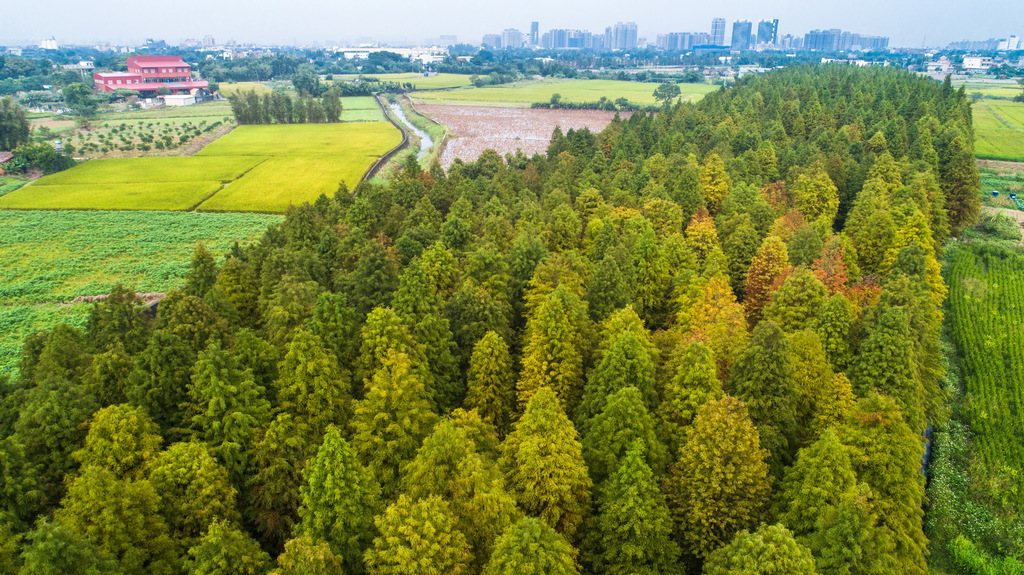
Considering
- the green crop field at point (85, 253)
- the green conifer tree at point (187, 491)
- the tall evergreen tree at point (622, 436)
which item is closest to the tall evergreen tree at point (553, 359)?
the tall evergreen tree at point (622, 436)

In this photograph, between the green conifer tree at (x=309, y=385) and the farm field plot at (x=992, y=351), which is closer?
the green conifer tree at (x=309, y=385)

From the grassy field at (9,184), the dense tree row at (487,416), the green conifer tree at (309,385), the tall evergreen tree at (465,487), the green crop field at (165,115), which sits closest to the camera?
the dense tree row at (487,416)

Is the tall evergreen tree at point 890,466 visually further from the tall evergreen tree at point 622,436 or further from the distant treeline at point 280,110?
the distant treeline at point 280,110

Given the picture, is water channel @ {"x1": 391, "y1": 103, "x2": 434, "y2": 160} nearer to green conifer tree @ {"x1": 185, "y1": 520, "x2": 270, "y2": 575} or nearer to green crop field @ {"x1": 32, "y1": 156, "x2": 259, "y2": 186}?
green crop field @ {"x1": 32, "y1": 156, "x2": 259, "y2": 186}

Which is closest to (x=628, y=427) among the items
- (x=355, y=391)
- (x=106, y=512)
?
(x=355, y=391)

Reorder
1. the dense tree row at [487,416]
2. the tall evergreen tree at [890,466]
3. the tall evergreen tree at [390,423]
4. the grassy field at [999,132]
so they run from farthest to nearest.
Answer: the grassy field at [999,132], the tall evergreen tree at [390,423], the tall evergreen tree at [890,466], the dense tree row at [487,416]

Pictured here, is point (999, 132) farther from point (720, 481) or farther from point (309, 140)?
point (309, 140)
